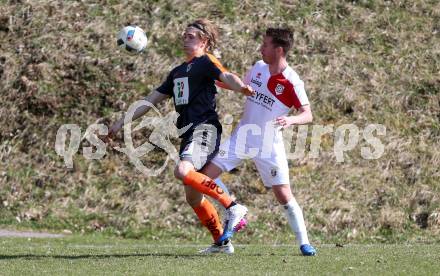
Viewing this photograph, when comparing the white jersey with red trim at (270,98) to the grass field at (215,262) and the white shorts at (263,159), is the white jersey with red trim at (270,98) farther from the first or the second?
the grass field at (215,262)

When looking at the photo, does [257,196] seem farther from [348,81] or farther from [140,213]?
[348,81]

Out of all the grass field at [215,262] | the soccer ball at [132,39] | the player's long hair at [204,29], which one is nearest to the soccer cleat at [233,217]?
the grass field at [215,262]

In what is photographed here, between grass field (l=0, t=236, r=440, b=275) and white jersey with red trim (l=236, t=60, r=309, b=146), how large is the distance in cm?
133

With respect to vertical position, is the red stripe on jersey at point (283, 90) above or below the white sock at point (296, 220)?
above

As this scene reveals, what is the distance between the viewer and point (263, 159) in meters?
8.62

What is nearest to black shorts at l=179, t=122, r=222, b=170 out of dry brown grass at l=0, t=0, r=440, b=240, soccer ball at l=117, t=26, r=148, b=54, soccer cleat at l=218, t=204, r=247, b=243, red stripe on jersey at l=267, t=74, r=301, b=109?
soccer cleat at l=218, t=204, r=247, b=243

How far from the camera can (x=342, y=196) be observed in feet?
47.5

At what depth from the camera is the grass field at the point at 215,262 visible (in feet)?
24.7

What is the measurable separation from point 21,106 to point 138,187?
3.00 meters

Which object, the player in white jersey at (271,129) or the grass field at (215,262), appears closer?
the grass field at (215,262)

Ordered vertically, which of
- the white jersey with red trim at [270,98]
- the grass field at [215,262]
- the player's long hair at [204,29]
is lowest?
the grass field at [215,262]

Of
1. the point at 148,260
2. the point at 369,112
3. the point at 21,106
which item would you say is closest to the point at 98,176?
the point at 21,106

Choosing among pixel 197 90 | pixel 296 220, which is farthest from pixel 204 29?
pixel 296 220

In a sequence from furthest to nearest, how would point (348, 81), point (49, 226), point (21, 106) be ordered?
point (348, 81)
point (21, 106)
point (49, 226)
